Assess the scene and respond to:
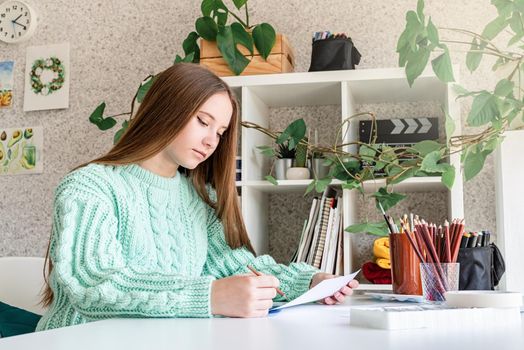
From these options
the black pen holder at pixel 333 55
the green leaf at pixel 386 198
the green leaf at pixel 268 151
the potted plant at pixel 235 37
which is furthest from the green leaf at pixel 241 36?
the green leaf at pixel 386 198

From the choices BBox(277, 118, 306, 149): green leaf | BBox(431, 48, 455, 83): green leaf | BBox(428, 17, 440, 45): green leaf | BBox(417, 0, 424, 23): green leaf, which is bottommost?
BBox(277, 118, 306, 149): green leaf

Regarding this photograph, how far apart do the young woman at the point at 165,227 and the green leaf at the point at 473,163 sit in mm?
715

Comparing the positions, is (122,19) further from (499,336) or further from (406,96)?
(499,336)

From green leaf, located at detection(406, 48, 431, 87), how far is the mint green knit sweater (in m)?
0.76

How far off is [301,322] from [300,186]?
1277 millimetres

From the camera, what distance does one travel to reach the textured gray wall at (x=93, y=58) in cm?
249

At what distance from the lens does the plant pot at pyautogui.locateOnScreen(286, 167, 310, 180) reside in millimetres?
2148

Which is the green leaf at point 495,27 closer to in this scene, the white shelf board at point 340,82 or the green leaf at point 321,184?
the white shelf board at point 340,82

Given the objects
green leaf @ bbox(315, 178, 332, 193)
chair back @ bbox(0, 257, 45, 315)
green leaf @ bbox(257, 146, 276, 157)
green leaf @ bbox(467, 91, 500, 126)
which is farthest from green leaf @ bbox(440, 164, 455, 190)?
chair back @ bbox(0, 257, 45, 315)

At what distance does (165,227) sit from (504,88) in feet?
3.44

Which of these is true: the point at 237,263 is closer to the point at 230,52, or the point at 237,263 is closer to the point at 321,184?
the point at 321,184

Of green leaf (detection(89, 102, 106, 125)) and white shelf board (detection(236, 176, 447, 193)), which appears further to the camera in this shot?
green leaf (detection(89, 102, 106, 125))

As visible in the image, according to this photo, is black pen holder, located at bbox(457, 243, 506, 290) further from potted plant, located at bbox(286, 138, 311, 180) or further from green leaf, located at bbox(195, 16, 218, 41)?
green leaf, located at bbox(195, 16, 218, 41)

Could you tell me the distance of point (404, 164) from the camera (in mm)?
2002
